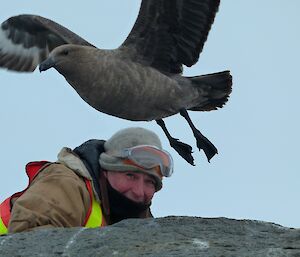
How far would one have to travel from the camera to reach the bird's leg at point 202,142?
855cm

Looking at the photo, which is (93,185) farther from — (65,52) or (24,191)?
(65,52)

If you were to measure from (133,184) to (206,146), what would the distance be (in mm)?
3736

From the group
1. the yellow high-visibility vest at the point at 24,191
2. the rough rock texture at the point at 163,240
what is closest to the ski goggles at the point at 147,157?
the yellow high-visibility vest at the point at 24,191

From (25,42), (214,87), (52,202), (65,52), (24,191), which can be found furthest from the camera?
(25,42)

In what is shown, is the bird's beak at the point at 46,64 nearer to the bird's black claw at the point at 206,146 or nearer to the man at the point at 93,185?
the bird's black claw at the point at 206,146

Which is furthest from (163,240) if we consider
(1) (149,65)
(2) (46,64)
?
(1) (149,65)

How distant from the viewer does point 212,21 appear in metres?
8.64

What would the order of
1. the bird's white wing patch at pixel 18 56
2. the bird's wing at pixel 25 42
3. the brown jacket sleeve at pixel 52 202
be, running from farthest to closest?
the bird's white wing patch at pixel 18 56, the bird's wing at pixel 25 42, the brown jacket sleeve at pixel 52 202

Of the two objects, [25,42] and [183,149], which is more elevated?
[25,42]

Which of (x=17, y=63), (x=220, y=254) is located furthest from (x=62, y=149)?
(x=17, y=63)

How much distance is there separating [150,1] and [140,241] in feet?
15.2

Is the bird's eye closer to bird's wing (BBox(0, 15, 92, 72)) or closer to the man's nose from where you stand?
bird's wing (BBox(0, 15, 92, 72))

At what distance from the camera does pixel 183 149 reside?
867 cm

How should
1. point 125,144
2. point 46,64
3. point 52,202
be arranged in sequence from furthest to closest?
1. point 46,64
2. point 125,144
3. point 52,202
